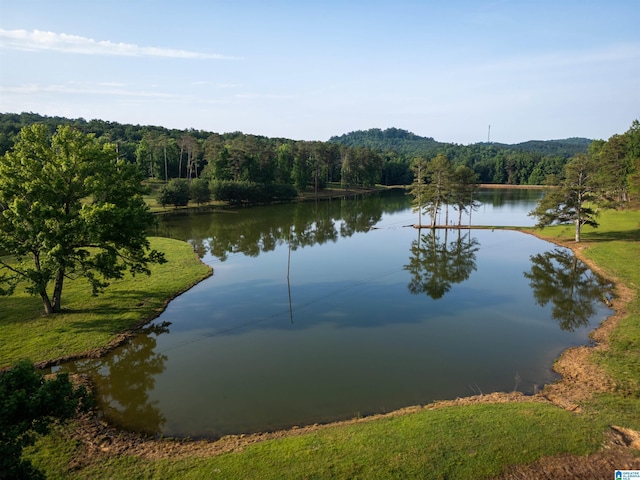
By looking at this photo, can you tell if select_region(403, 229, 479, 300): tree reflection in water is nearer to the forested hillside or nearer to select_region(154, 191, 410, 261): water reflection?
select_region(154, 191, 410, 261): water reflection

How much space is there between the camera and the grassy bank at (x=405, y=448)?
12.1m

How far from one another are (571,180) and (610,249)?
9.20 m

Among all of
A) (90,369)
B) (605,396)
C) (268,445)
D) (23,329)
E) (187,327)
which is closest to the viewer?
(268,445)

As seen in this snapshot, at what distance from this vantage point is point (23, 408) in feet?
26.2

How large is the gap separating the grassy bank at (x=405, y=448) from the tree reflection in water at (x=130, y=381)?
6.94 ft

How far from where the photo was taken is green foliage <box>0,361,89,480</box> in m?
7.69

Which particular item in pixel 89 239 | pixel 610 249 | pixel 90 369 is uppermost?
pixel 89 239

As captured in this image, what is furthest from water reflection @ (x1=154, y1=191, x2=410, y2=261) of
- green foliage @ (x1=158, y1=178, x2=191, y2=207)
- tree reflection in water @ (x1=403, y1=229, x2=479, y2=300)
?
tree reflection in water @ (x1=403, y1=229, x2=479, y2=300)

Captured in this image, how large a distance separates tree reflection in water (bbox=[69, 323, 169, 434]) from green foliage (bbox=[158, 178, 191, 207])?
59.9 metres

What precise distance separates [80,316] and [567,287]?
1378 inches

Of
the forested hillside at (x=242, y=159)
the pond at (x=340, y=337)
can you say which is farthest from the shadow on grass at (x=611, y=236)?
the forested hillside at (x=242, y=159)

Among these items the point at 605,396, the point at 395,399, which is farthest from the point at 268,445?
the point at 605,396

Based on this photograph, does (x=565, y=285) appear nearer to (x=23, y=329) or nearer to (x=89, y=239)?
(x=89, y=239)

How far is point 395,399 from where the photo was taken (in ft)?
56.6
